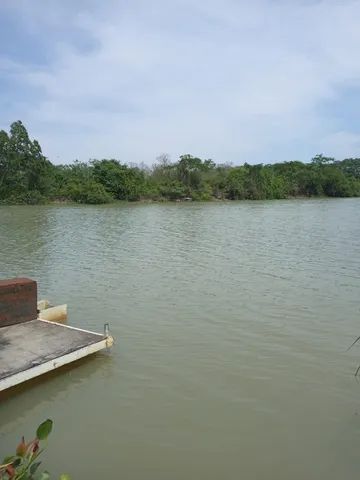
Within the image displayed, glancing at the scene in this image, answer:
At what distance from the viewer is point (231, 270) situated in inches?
485

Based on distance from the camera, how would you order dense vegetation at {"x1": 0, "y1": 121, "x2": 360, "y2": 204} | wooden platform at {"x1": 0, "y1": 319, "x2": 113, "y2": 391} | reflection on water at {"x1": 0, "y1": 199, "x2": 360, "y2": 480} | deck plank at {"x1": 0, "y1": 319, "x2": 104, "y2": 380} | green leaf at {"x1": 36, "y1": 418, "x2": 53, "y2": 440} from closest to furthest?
green leaf at {"x1": 36, "y1": 418, "x2": 53, "y2": 440} → reflection on water at {"x1": 0, "y1": 199, "x2": 360, "y2": 480} → wooden platform at {"x1": 0, "y1": 319, "x2": 113, "y2": 391} → deck plank at {"x1": 0, "y1": 319, "x2": 104, "y2": 380} → dense vegetation at {"x1": 0, "y1": 121, "x2": 360, "y2": 204}

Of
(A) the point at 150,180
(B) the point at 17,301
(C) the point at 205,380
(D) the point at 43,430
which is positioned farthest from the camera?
(A) the point at 150,180

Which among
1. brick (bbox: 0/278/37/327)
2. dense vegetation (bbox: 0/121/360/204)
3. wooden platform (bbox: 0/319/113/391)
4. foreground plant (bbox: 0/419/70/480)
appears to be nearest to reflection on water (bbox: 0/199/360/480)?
wooden platform (bbox: 0/319/113/391)

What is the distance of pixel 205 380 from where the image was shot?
554 cm

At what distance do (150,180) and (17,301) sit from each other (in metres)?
60.8

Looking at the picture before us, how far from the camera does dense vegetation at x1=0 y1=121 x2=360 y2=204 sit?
50875 mm

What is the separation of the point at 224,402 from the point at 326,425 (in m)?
1.06

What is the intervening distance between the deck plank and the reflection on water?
282 millimetres

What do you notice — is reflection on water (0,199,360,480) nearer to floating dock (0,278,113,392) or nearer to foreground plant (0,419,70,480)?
floating dock (0,278,113,392)

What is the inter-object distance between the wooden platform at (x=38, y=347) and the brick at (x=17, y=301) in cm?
10

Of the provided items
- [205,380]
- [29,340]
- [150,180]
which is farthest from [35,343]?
[150,180]

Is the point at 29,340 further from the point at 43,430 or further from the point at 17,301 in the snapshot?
→ the point at 43,430

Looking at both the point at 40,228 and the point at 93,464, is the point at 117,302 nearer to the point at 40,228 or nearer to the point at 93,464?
the point at 93,464

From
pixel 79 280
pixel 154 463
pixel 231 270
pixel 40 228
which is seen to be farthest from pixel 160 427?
pixel 40 228
